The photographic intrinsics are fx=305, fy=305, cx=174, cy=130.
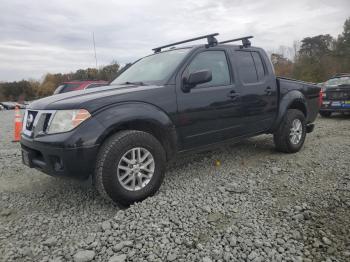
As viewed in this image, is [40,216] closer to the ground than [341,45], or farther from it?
closer to the ground

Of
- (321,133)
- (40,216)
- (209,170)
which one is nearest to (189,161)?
(209,170)

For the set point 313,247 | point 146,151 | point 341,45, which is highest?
point 341,45

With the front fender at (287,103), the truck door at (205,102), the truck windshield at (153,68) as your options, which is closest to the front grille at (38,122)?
the truck windshield at (153,68)

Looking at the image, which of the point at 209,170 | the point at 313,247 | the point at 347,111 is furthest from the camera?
the point at 347,111

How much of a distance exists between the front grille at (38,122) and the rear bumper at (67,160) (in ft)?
0.44

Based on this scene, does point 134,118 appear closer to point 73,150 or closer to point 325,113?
point 73,150

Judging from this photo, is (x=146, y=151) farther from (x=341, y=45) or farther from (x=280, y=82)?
(x=341, y=45)

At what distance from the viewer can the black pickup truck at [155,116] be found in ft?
9.80

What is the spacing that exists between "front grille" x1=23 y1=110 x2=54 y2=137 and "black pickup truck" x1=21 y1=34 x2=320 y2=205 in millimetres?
10

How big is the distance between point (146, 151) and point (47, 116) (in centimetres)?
108

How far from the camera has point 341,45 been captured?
38.9 meters

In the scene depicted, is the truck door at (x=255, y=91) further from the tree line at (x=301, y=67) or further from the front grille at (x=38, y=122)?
the tree line at (x=301, y=67)

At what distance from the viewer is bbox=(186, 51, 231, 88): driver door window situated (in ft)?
12.9

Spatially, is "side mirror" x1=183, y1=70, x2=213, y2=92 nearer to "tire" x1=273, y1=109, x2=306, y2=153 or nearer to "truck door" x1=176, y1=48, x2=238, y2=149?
"truck door" x1=176, y1=48, x2=238, y2=149
